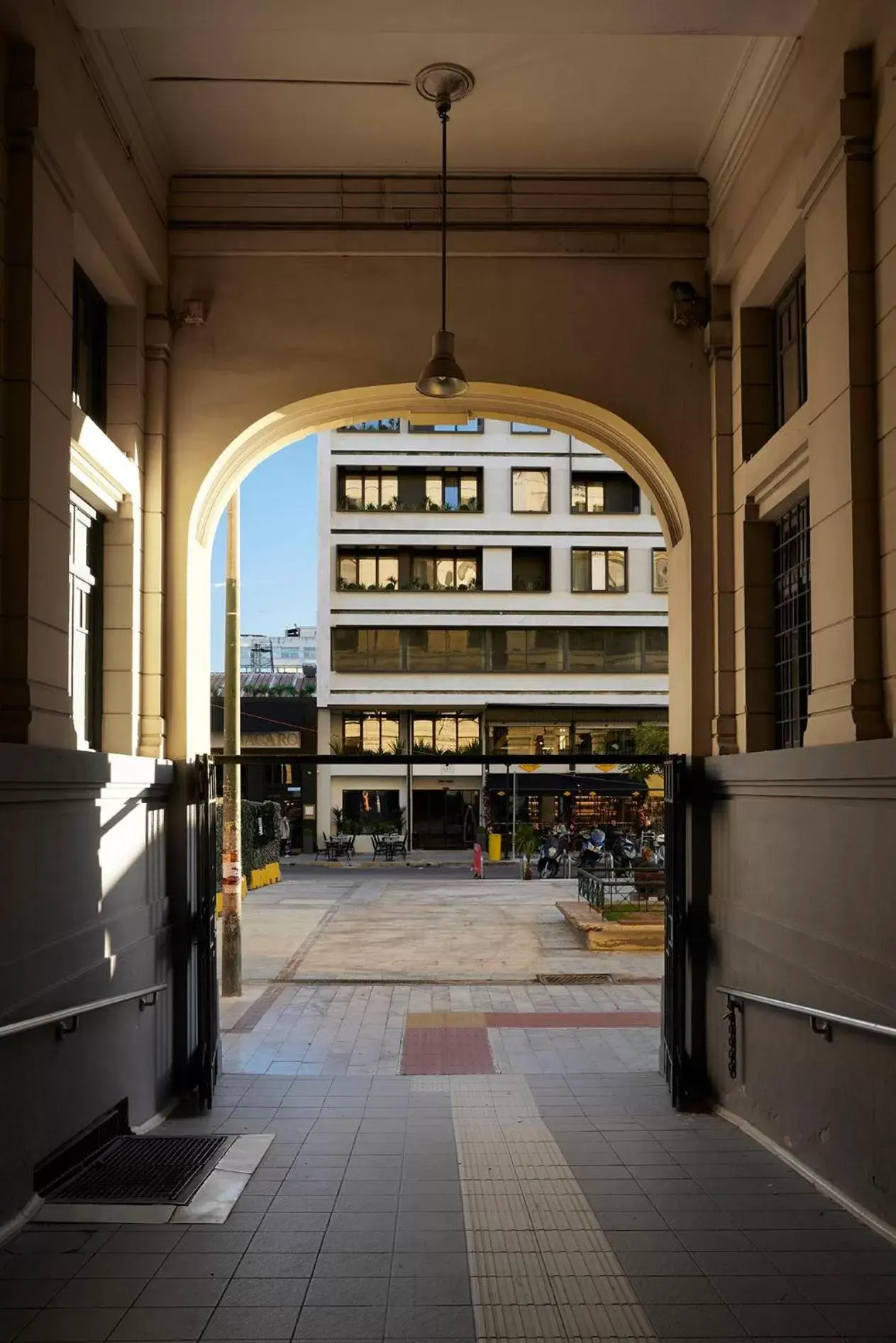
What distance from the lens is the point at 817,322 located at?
6.69m

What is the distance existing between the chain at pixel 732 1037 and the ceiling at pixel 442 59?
6224 millimetres

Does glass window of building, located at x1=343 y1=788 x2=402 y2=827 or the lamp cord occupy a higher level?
the lamp cord

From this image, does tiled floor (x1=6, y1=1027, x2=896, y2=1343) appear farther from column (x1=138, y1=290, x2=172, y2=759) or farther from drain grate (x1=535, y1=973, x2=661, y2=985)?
drain grate (x1=535, y1=973, x2=661, y2=985)

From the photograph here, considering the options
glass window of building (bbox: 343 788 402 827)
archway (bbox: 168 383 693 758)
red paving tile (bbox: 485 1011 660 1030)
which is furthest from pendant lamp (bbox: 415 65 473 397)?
glass window of building (bbox: 343 788 402 827)

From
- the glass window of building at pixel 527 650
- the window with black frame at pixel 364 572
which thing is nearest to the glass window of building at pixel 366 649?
the window with black frame at pixel 364 572

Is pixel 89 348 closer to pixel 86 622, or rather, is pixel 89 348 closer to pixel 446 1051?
pixel 86 622

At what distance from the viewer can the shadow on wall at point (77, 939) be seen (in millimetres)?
5617

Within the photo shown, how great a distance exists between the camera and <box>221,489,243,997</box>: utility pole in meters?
14.1

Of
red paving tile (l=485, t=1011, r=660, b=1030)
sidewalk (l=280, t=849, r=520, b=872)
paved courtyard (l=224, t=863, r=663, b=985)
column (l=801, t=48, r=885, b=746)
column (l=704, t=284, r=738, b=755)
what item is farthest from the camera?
sidewalk (l=280, t=849, r=520, b=872)

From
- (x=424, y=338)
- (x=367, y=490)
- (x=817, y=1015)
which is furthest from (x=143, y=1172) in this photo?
(x=367, y=490)

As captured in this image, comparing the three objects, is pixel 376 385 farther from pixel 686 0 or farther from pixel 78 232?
pixel 686 0

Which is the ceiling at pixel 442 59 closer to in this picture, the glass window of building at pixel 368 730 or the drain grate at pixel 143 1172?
the drain grate at pixel 143 1172

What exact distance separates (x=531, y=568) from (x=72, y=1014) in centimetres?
3403

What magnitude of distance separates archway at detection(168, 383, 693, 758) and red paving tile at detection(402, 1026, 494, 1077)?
3.60 m
